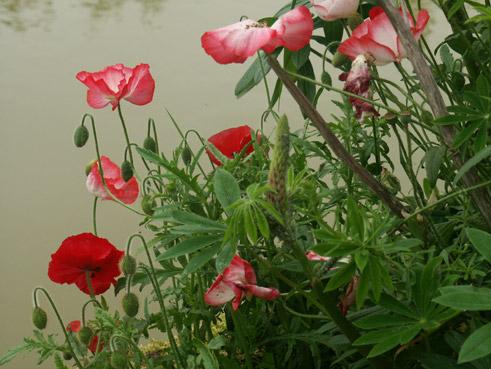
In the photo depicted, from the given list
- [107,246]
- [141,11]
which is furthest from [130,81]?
[141,11]

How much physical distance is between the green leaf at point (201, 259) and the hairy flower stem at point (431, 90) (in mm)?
178

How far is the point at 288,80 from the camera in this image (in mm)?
538

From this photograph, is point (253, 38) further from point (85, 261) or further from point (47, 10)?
point (47, 10)

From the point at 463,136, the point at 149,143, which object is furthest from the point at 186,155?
the point at 463,136

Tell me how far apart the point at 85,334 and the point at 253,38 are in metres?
0.32

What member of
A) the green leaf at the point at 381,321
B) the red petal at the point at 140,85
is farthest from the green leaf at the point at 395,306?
the red petal at the point at 140,85

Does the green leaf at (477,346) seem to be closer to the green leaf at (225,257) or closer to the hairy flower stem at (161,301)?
the green leaf at (225,257)

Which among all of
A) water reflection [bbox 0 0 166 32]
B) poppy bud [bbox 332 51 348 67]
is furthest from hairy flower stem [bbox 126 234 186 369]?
water reflection [bbox 0 0 166 32]

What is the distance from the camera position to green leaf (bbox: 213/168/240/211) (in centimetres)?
52

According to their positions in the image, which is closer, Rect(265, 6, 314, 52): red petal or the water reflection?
Rect(265, 6, 314, 52): red petal

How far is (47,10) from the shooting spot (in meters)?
1.83

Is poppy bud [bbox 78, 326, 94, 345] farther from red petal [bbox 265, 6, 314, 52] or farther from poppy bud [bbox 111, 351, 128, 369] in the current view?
red petal [bbox 265, 6, 314, 52]

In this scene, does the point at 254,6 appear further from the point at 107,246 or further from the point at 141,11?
the point at 107,246

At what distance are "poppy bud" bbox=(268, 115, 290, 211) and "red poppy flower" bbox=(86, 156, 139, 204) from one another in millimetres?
352
